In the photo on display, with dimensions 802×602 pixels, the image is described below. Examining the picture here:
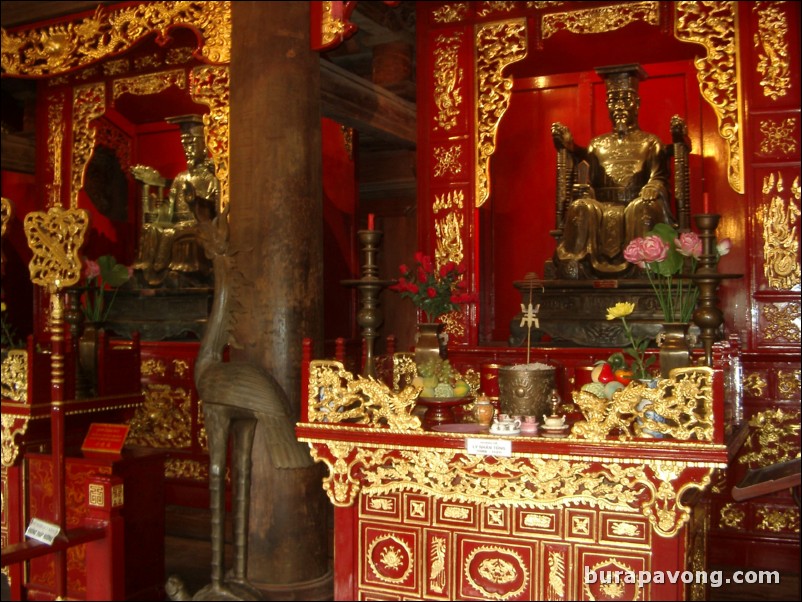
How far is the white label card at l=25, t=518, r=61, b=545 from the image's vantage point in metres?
2.96

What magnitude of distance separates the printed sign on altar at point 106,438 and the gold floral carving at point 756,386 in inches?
110

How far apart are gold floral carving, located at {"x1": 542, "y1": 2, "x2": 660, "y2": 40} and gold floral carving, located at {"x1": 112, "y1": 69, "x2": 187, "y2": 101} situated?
7.51ft

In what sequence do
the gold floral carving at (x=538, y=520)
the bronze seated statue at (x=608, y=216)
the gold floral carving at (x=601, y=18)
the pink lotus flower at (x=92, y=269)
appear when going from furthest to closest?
the pink lotus flower at (x=92, y=269)
the gold floral carving at (x=601, y=18)
the bronze seated statue at (x=608, y=216)
the gold floral carving at (x=538, y=520)

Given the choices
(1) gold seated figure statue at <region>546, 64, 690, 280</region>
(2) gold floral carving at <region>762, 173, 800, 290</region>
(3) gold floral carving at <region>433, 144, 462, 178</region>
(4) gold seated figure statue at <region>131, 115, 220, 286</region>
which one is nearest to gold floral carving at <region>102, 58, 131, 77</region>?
(4) gold seated figure statue at <region>131, 115, 220, 286</region>

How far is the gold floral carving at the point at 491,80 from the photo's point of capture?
464 cm

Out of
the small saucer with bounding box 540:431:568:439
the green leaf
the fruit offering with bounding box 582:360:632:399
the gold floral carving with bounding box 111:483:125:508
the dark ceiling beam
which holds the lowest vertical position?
the gold floral carving with bounding box 111:483:125:508

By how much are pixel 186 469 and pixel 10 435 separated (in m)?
1.54

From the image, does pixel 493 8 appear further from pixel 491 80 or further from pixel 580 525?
pixel 580 525

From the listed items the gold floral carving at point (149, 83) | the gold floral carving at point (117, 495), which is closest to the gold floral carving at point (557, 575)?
the gold floral carving at point (117, 495)

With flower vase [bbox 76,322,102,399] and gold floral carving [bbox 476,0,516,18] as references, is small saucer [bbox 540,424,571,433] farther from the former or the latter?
gold floral carving [bbox 476,0,516,18]

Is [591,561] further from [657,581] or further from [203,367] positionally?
[203,367]

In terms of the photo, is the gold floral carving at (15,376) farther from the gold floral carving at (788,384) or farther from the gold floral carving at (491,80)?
the gold floral carving at (788,384)

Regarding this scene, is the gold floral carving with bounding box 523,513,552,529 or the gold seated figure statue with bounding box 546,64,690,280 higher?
the gold seated figure statue with bounding box 546,64,690,280

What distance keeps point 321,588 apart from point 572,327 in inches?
72.7
